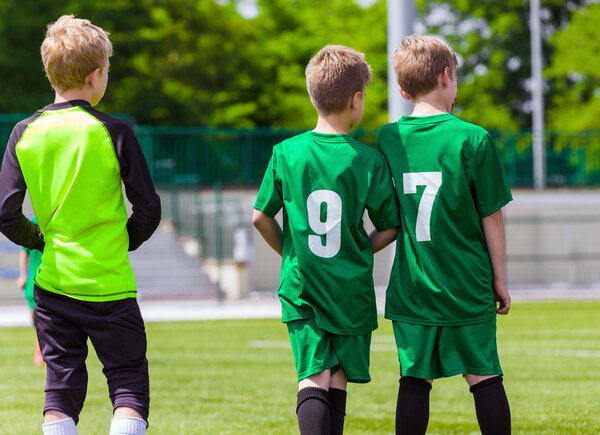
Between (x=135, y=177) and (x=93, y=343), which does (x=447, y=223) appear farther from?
(x=93, y=343)

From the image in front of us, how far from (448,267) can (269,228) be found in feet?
2.39

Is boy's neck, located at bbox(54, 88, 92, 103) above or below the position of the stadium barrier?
above

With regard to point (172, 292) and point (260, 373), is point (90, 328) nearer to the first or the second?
point (260, 373)

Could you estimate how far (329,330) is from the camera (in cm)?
387

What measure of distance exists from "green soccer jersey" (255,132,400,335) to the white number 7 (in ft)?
0.27

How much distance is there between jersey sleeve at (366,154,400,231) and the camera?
3959 mm

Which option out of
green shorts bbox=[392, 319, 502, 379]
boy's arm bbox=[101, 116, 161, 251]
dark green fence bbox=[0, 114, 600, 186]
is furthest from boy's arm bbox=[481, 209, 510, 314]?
dark green fence bbox=[0, 114, 600, 186]

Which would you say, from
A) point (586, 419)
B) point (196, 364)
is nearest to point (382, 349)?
point (196, 364)

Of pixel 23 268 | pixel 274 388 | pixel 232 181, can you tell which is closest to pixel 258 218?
pixel 274 388

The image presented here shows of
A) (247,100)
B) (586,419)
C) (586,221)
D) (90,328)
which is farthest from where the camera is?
(247,100)

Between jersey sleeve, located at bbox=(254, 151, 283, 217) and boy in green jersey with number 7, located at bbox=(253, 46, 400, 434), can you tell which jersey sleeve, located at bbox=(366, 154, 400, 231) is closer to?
boy in green jersey with number 7, located at bbox=(253, 46, 400, 434)

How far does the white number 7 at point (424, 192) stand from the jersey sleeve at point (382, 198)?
0.07m

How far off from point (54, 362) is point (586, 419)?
130 inches

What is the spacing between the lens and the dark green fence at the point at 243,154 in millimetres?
26844
